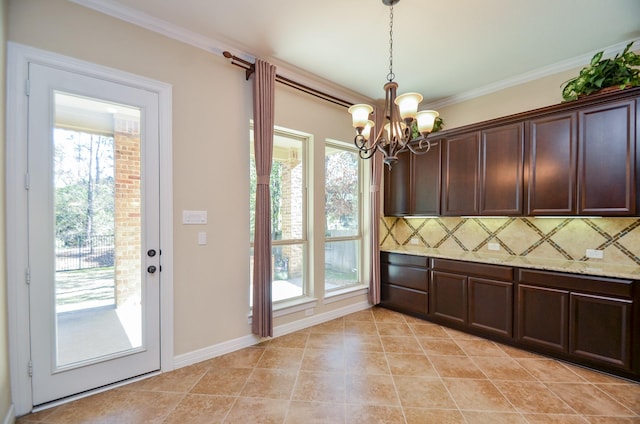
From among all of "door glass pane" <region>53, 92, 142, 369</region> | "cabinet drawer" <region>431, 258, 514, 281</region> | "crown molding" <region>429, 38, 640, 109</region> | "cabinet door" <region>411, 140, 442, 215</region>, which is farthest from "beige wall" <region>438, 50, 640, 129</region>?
"door glass pane" <region>53, 92, 142, 369</region>

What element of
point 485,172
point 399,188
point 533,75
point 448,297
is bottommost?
point 448,297

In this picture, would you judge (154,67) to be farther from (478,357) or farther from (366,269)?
(478,357)

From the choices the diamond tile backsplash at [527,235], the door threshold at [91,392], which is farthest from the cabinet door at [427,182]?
the door threshold at [91,392]

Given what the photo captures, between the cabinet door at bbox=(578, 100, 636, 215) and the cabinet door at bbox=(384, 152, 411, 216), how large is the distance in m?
1.86

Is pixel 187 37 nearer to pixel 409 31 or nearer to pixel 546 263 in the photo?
pixel 409 31

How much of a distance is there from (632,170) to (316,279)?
3245 millimetres

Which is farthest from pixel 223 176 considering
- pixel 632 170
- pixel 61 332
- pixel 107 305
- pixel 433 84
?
pixel 632 170

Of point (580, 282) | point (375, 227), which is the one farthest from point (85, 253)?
point (580, 282)

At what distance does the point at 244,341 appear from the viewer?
113 inches

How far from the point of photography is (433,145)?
3.74m

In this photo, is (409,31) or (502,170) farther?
(502,170)

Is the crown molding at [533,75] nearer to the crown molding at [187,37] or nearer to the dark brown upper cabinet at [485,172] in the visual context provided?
the dark brown upper cabinet at [485,172]

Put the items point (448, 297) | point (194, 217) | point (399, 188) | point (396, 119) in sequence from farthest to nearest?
point (399, 188), point (448, 297), point (194, 217), point (396, 119)

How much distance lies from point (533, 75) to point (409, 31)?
1835mm
